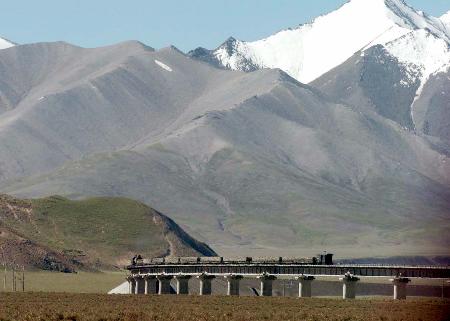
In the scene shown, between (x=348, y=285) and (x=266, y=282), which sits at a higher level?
(x=266, y=282)

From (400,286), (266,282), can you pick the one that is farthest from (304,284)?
(400,286)

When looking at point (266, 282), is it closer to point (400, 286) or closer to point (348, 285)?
point (348, 285)

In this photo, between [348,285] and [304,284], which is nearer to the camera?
[348,285]

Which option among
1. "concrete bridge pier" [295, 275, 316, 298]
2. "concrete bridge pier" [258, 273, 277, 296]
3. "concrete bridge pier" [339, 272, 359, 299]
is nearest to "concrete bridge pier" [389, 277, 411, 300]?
"concrete bridge pier" [339, 272, 359, 299]

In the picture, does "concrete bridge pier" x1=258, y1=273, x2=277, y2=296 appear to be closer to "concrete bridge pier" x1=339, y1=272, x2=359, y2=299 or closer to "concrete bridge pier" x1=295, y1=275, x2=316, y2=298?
"concrete bridge pier" x1=295, y1=275, x2=316, y2=298

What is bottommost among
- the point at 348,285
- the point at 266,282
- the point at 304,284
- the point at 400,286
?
the point at 400,286

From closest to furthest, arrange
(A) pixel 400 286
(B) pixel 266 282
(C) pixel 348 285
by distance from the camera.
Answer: (A) pixel 400 286, (C) pixel 348 285, (B) pixel 266 282

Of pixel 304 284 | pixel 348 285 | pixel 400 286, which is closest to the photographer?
pixel 400 286

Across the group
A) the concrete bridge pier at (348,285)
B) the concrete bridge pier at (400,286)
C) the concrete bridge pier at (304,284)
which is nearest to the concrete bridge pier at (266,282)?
the concrete bridge pier at (304,284)

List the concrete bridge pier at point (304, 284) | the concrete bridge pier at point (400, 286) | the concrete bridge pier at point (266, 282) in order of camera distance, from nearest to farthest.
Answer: the concrete bridge pier at point (400, 286)
the concrete bridge pier at point (304, 284)
the concrete bridge pier at point (266, 282)

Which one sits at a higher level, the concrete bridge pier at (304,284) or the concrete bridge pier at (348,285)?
the concrete bridge pier at (304,284)

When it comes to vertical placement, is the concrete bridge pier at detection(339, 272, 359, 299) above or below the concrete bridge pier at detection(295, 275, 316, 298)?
below

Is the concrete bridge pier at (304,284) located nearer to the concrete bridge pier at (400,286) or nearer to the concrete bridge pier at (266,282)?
the concrete bridge pier at (266,282)

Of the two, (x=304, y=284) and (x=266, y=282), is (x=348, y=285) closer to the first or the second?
(x=304, y=284)
